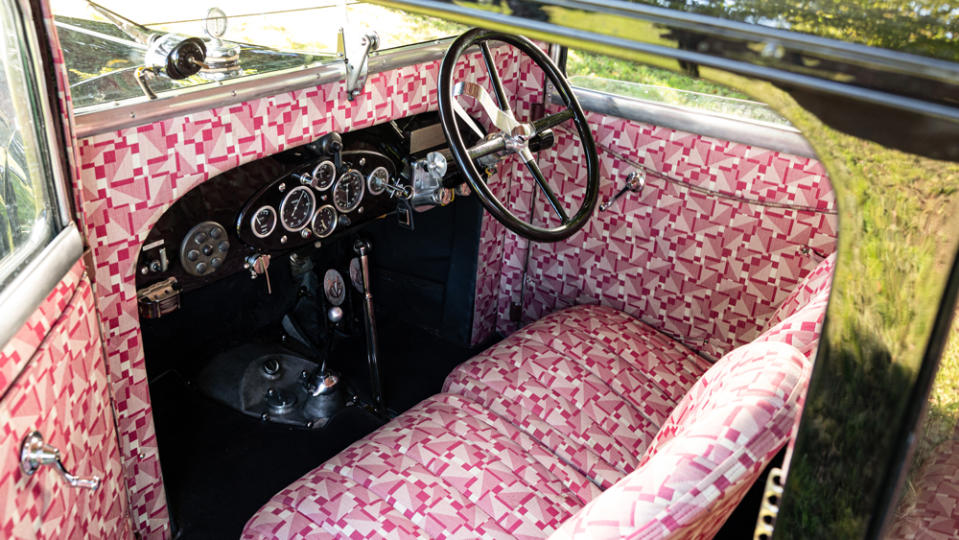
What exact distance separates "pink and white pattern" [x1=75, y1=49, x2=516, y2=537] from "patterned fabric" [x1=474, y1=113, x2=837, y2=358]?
1.09m

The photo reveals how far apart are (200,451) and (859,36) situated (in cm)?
269

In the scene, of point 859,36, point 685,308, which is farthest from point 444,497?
point 859,36

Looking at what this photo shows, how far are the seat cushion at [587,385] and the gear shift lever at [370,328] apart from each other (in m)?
0.54

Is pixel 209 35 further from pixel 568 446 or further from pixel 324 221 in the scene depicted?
pixel 568 446

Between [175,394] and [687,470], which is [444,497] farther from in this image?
[175,394]

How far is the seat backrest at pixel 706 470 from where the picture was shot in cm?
112

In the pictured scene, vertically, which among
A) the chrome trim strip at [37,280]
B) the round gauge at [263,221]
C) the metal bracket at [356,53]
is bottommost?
the round gauge at [263,221]

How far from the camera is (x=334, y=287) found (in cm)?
320

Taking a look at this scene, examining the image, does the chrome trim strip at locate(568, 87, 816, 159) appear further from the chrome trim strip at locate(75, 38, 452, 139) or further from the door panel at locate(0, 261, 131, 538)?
the door panel at locate(0, 261, 131, 538)

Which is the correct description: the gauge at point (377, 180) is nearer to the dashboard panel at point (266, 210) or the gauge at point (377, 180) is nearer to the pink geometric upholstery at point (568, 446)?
the dashboard panel at point (266, 210)

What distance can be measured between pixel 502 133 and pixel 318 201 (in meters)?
0.65

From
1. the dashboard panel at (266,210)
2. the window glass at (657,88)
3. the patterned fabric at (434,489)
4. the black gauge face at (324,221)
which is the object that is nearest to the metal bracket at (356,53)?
the dashboard panel at (266,210)

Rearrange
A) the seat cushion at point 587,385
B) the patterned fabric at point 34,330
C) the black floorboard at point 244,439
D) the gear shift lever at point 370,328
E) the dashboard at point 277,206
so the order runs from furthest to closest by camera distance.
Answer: the gear shift lever at point 370,328 < the black floorboard at point 244,439 < the seat cushion at point 587,385 < the dashboard at point 277,206 < the patterned fabric at point 34,330

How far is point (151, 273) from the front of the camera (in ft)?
6.70
